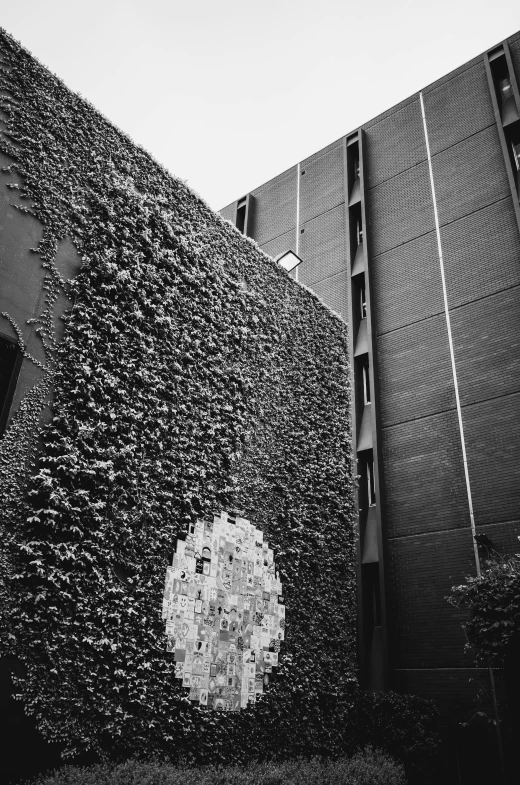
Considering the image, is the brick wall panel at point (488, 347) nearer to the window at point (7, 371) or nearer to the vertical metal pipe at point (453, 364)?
the vertical metal pipe at point (453, 364)

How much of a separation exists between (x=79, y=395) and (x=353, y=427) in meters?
7.47

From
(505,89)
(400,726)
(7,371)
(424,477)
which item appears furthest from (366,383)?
(7,371)

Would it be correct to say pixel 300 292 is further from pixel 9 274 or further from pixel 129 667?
pixel 129 667

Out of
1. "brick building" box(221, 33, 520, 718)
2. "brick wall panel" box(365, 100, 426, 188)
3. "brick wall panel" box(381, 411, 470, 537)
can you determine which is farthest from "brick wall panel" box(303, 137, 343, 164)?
"brick wall panel" box(381, 411, 470, 537)

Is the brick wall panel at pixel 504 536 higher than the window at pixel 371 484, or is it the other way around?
the window at pixel 371 484

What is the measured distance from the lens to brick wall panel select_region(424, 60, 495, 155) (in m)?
13.5

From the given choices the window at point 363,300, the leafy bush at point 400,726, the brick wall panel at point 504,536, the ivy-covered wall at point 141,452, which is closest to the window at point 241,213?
the window at point 363,300

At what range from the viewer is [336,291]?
566 inches

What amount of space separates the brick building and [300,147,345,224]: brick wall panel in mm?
72

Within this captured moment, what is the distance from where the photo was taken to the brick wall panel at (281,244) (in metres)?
16.4

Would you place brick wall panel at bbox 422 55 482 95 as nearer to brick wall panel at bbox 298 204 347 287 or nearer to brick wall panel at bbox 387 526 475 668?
brick wall panel at bbox 298 204 347 287

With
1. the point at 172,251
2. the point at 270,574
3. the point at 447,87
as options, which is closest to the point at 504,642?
the point at 270,574

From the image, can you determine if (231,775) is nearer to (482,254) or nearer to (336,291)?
(482,254)

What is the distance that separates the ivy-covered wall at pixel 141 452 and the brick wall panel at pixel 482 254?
448 centimetres
